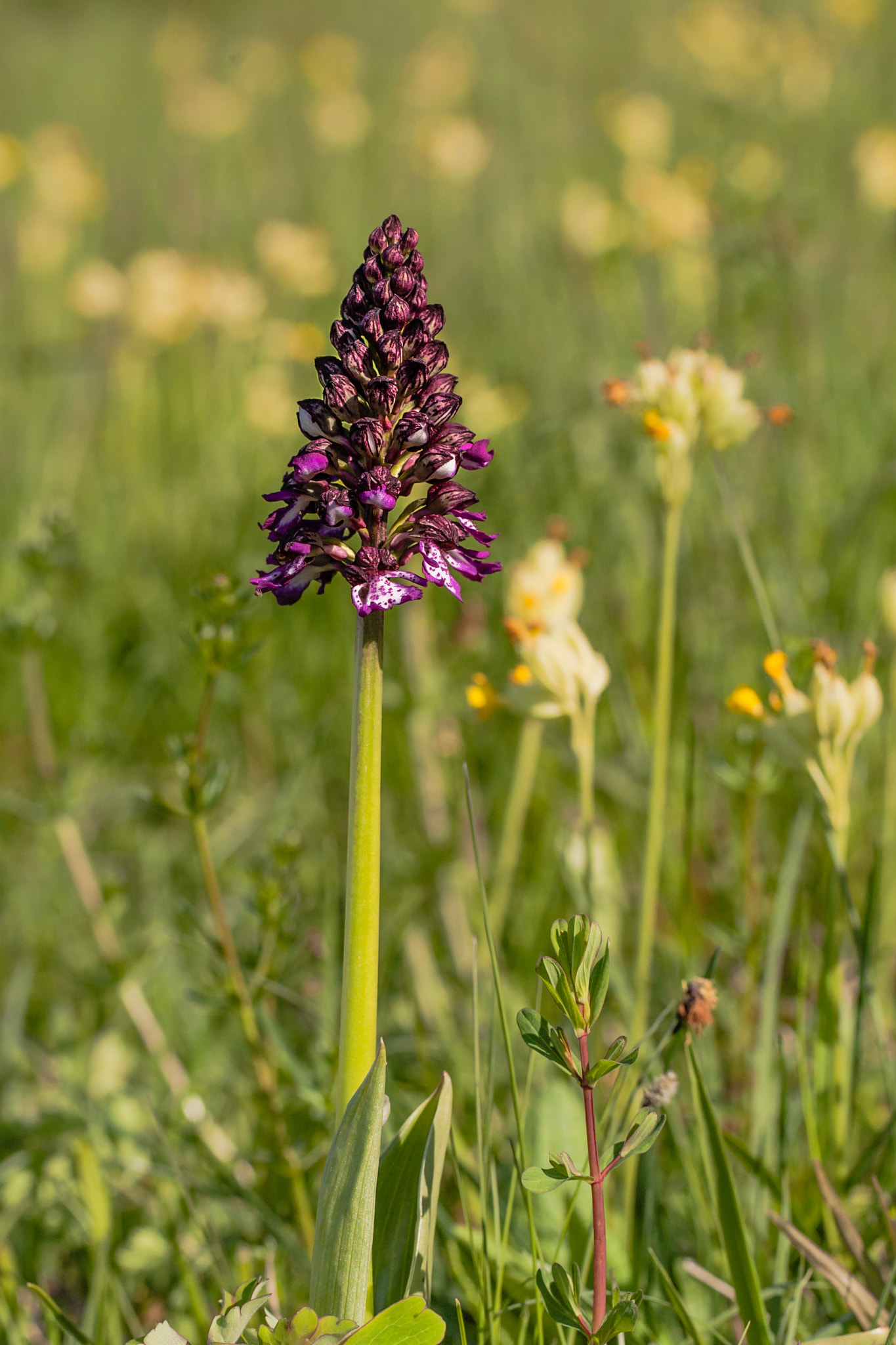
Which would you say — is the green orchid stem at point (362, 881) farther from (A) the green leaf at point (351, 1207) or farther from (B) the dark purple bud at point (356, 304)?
(B) the dark purple bud at point (356, 304)

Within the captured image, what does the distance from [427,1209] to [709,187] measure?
5.60 m

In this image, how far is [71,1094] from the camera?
1928mm

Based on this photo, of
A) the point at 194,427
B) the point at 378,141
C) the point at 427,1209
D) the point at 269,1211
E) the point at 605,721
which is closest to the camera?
the point at 427,1209

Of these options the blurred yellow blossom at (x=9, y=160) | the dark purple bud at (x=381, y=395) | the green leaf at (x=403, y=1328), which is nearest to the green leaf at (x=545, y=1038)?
the green leaf at (x=403, y=1328)

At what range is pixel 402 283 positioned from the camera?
109 cm

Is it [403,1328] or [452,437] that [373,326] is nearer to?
[452,437]

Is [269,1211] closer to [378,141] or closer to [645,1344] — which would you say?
[645,1344]

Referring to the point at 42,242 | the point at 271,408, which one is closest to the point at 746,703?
the point at 271,408

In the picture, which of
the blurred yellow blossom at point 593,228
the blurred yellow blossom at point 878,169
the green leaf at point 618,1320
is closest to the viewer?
the green leaf at point 618,1320

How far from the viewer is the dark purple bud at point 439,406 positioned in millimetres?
1120

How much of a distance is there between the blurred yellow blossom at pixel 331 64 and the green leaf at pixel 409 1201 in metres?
8.59

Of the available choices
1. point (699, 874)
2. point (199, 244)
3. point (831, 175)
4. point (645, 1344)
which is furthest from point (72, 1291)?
point (831, 175)

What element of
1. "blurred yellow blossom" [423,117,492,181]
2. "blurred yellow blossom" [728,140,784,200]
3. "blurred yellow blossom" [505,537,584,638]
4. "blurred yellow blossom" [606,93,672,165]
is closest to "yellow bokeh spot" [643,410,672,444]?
"blurred yellow blossom" [505,537,584,638]

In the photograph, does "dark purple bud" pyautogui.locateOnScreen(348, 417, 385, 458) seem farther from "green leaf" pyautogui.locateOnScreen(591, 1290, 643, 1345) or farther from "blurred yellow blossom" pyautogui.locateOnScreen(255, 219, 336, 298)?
"blurred yellow blossom" pyautogui.locateOnScreen(255, 219, 336, 298)
